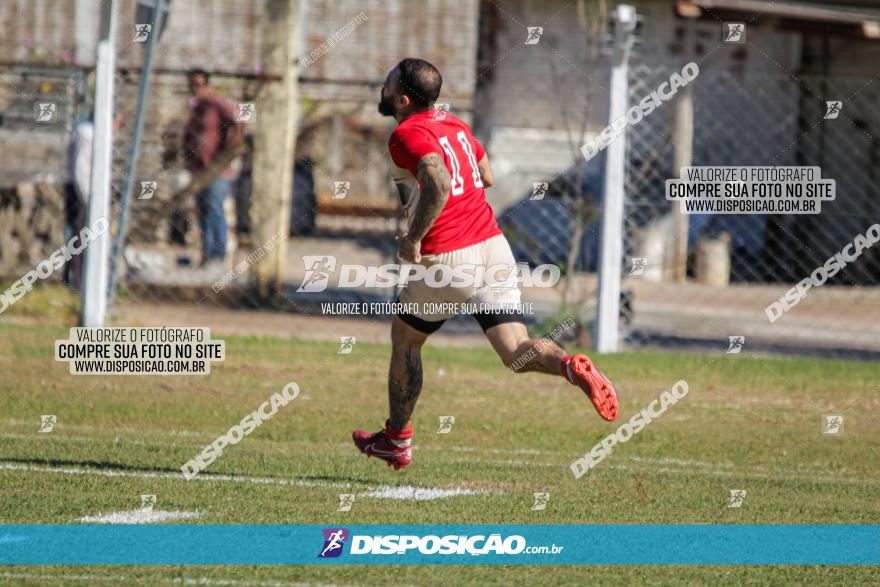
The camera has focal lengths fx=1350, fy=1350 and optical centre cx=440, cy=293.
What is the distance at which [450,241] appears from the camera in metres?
6.64

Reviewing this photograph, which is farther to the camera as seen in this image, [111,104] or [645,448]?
[111,104]

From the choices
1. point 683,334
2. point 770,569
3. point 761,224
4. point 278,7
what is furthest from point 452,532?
point 761,224

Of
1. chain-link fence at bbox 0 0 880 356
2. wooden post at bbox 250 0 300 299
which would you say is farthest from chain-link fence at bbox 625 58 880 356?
wooden post at bbox 250 0 300 299

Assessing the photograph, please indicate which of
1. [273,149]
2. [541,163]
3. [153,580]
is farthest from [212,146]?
[153,580]

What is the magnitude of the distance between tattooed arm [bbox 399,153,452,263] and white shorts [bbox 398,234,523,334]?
23cm

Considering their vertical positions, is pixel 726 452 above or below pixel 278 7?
below

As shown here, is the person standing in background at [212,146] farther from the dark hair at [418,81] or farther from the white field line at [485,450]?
the dark hair at [418,81]

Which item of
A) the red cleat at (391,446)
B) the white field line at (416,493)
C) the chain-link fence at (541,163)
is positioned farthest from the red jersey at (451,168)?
the chain-link fence at (541,163)

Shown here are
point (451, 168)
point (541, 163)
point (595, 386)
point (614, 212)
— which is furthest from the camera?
point (541, 163)

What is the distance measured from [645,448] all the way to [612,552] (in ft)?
9.80

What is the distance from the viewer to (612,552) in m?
5.40

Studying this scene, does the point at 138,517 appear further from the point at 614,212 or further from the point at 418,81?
the point at 614,212

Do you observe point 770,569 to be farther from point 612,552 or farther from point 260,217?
point 260,217

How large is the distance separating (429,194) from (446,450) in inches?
87.1
